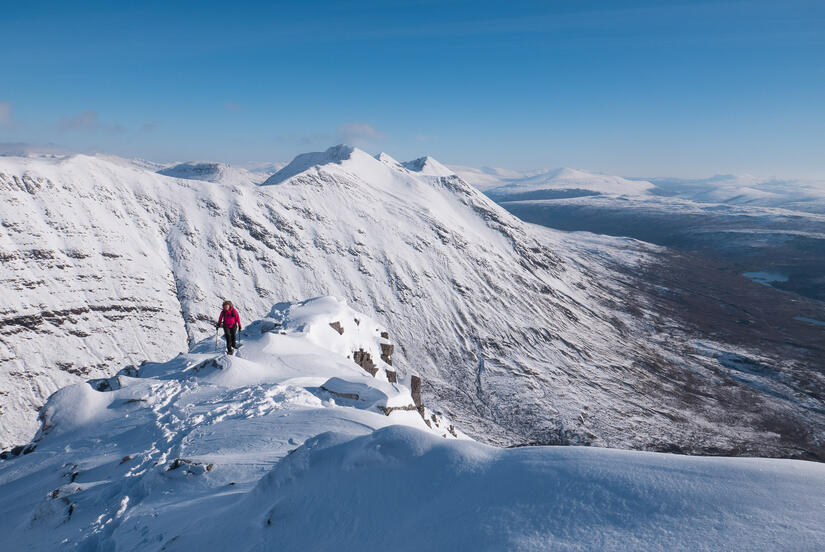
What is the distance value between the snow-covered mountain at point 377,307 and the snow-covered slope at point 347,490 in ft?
156

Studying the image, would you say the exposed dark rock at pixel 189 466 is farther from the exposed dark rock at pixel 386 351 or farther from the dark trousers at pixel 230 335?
the exposed dark rock at pixel 386 351

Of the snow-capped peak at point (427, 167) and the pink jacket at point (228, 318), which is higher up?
the snow-capped peak at point (427, 167)

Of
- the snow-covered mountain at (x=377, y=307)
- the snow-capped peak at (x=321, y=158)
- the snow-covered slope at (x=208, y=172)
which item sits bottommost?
the snow-covered mountain at (x=377, y=307)

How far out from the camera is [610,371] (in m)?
77.8

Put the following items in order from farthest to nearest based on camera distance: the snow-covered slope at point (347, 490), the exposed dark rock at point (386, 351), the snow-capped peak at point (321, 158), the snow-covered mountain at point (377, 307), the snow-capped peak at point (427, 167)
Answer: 1. the snow-capped peak at point (427, 167)
2. the snow-capped peak at point (321, 158)
3. the snow-covered mountain at point (377, 307)
4. the exposed dark rock at point (386, 351)
5. the snow-covered slope at point (347, 490)

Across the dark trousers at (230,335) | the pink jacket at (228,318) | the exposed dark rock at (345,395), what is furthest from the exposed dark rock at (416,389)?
the pink jacket at (228,318)

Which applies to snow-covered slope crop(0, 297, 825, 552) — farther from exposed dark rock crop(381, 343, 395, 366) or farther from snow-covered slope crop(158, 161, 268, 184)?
snow-covered slope crop(158, 161, 268, 184)

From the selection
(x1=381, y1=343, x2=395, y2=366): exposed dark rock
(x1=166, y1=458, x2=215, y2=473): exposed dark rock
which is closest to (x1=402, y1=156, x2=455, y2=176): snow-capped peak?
(x1=381, y1=343, x2=395, y2=366): exposed dark rock

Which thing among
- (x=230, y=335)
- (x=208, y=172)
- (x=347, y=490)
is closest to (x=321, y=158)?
(x=208, y=172)

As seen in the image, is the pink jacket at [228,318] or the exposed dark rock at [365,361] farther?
the exposed dark rock at [365,361]

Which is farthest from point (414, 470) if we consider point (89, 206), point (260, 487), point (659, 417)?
point (89, 206)

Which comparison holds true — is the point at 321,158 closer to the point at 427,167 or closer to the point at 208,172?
the point at 427,167

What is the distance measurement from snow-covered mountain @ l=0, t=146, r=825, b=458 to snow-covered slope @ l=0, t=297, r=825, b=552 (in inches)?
1875

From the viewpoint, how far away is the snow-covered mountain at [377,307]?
198 feet
